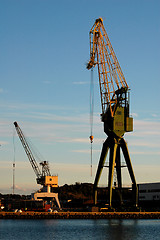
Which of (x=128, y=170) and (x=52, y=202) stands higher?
(x=128, y=170)

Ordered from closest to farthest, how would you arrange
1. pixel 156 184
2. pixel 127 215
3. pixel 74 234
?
pixel 74 234, pixel 127 215, pixel 156 184

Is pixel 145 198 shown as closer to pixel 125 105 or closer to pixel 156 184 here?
pixel 156 184

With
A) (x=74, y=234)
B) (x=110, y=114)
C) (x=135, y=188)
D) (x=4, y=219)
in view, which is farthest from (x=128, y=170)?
(x=74, y=234)

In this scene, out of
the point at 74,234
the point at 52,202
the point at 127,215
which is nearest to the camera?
the point at 74,234

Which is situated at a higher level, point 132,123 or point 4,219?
point 132,123

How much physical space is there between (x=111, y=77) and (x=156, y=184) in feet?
155

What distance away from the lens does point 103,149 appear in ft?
429

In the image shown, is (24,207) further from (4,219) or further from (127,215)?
(127,215)

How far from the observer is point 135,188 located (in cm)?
13125

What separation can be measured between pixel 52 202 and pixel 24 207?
30.6 feet

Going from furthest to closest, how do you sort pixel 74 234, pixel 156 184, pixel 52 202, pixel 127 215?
pixel 156 184 < pixel 52 202 < pixel 127 215 < pixel 74 234

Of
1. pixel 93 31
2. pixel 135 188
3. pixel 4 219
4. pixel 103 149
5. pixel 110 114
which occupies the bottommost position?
pixel 4 219

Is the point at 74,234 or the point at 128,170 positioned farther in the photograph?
the point at 128,170

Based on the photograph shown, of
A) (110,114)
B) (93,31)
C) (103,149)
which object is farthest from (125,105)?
(93,31)
